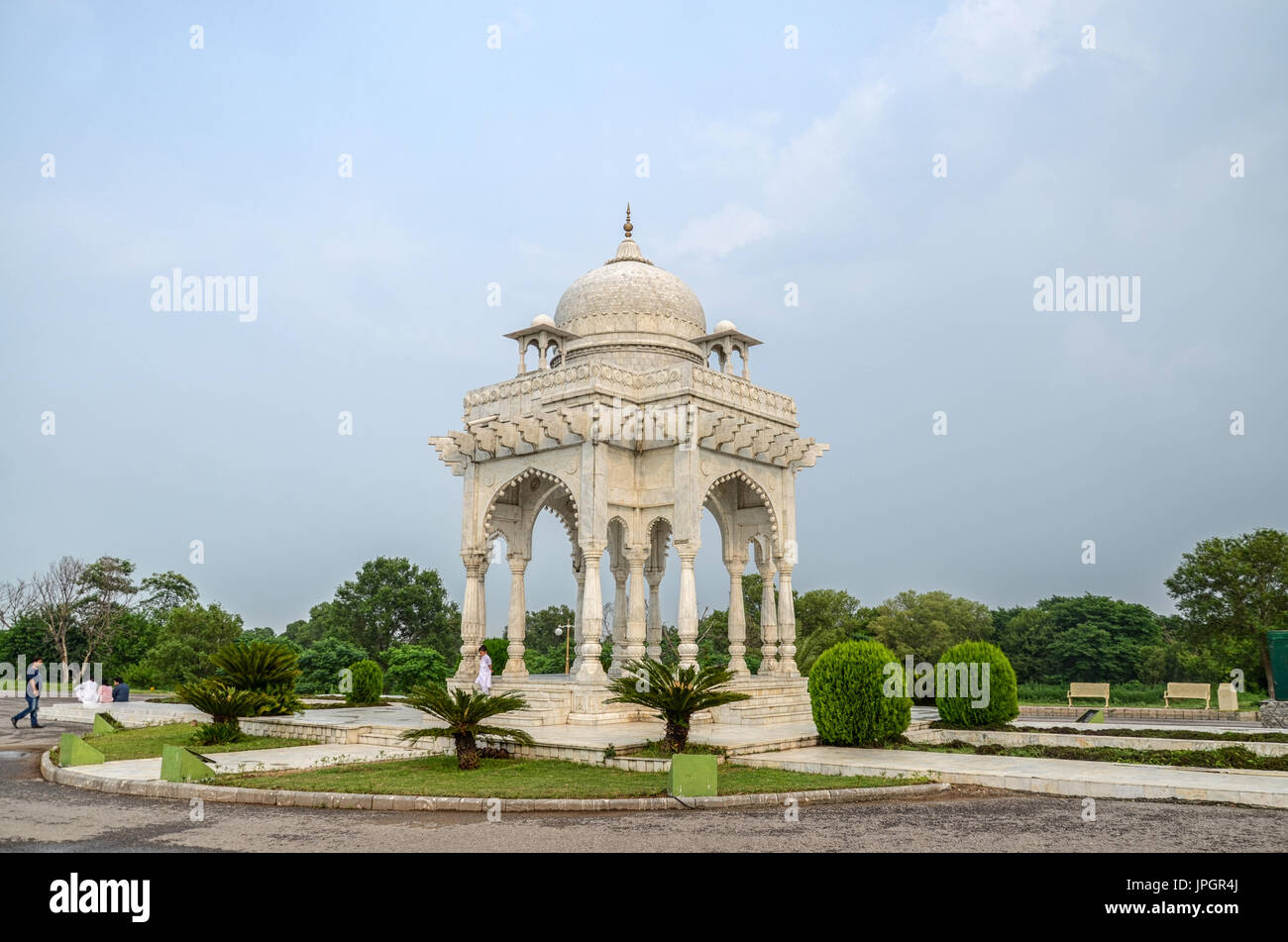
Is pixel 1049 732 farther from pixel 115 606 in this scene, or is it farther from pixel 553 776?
pixel 115 606

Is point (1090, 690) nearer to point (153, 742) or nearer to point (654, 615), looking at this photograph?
point (654, 615)

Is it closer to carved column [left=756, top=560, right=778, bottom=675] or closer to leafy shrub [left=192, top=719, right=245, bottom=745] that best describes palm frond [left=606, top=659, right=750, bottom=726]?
leafy shrub [left=192, top=719, right=245, bottom=745]

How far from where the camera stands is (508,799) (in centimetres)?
1021

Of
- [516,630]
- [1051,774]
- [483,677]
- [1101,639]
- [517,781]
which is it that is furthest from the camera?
[1101,639]

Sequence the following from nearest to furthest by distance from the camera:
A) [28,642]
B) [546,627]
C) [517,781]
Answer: [517,781] < [28,642] < [546,627]

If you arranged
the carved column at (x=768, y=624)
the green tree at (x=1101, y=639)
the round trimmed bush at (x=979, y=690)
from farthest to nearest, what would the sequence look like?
the green tree at (x=1101, y=639) → the carved column at (x=768, y=624) → the round trimmed bush at (x=979, y=690)

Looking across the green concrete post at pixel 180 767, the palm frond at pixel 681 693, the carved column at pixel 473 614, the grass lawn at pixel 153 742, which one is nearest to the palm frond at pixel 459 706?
the palm frond at pixel 681 693

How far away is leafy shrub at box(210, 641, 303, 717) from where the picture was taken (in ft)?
62.0

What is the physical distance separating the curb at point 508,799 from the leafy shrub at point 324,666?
2272cm

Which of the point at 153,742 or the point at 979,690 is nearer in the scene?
the point at 979,690

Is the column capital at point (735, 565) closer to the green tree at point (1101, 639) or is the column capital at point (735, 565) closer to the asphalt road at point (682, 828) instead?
the asphalt road at point (682, 828)

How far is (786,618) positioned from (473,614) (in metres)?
7.71

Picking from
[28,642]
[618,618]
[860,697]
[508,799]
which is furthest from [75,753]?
[28,642]

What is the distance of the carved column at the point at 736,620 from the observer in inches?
858
